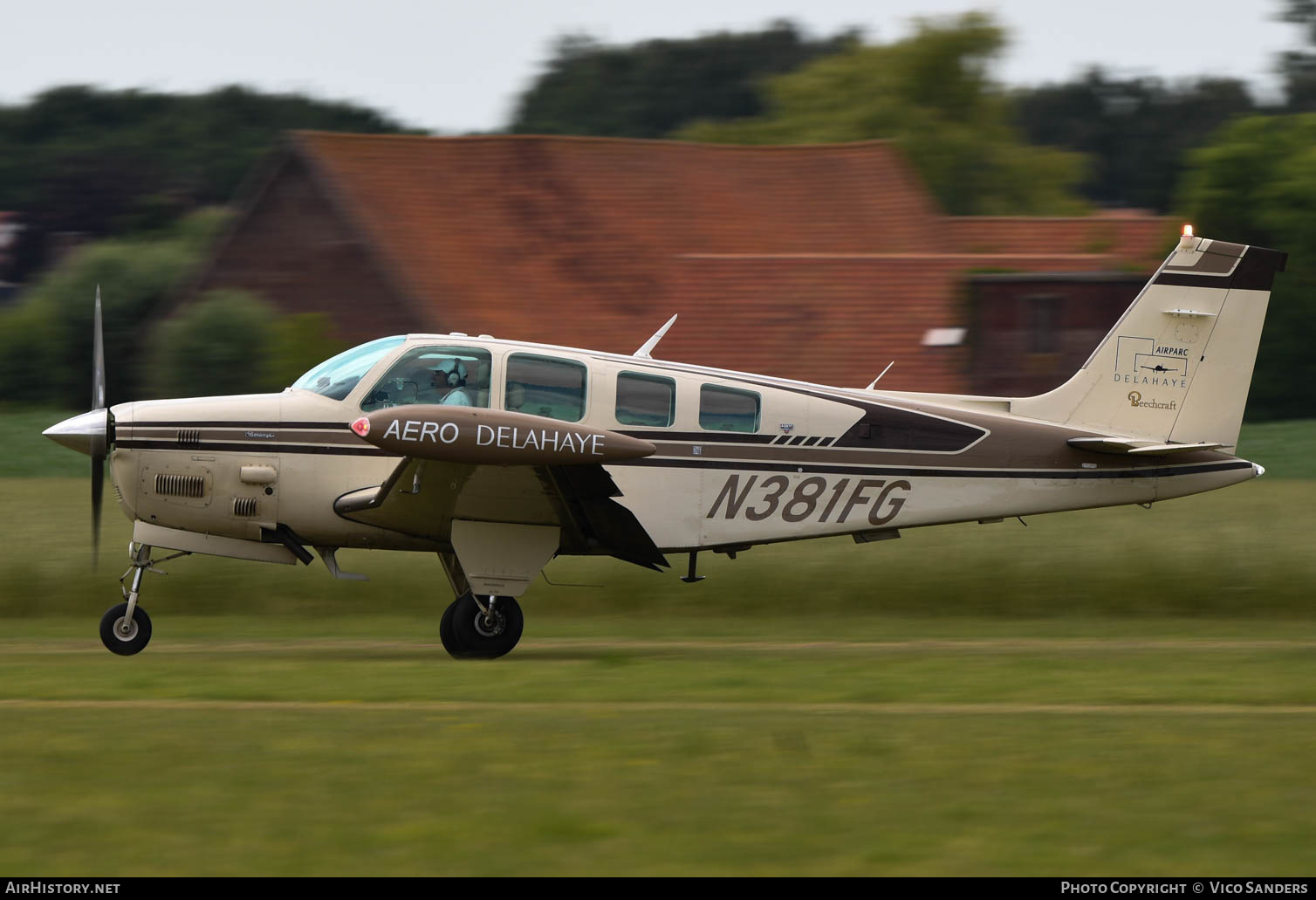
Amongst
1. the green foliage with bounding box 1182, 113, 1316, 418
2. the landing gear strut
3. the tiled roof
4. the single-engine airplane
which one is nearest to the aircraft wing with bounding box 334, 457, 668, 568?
the single-engine airplane

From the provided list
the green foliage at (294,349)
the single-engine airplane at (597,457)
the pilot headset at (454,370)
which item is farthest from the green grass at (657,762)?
the green foliage at (294,349)

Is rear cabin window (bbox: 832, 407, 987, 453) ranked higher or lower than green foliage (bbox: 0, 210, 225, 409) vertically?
higher

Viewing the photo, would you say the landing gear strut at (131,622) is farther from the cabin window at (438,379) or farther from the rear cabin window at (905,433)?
the rear cabin window at (905,433)

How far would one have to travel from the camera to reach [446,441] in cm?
915

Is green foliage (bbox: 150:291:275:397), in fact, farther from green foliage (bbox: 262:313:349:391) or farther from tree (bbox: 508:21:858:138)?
tree (bbox: 508:21:858:138)

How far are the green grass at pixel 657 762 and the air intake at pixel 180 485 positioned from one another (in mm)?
1096

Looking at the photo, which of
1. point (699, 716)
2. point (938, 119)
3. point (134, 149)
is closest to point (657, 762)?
point (699, 716)

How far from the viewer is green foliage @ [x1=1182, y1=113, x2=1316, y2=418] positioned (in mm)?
26984

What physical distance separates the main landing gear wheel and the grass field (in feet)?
0.80

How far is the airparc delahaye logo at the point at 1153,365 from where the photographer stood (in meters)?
11.2

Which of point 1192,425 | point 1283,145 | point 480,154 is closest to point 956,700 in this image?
point 1192,425

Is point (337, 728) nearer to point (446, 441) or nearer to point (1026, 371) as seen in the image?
point (446, 441)

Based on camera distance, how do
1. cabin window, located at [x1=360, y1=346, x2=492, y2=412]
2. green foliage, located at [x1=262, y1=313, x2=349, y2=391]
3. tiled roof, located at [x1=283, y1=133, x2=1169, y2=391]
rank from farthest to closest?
tiled roof, located at [x1=283, y1=133, x2=1169, y2=391], green foliage, located at [x1=262, y1=313, x2=349, y2=391], cabin window, located at [x1=360, y1=346, x2=492, y2=412]

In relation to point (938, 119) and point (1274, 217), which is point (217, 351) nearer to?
point (1274, 217)
